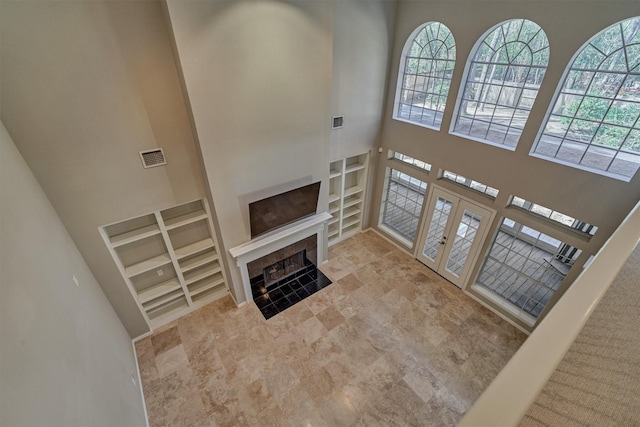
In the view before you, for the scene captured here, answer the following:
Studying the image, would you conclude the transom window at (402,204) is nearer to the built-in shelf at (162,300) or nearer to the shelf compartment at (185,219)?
the shelf compartment at (185,219)

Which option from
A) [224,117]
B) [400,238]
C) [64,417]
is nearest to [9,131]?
[224,117]

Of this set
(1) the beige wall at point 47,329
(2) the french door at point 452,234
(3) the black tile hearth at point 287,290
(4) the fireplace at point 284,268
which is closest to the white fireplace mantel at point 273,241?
(3) the black tile hearth at point 287,290

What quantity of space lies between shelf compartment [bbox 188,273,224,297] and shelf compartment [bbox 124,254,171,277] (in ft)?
2.66

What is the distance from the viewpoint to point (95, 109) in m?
2.91

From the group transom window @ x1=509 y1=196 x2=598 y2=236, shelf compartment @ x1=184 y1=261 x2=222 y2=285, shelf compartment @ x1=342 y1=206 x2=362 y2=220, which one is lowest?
shelf compartment @ x1=184 y1=261 x2=222 y2=285

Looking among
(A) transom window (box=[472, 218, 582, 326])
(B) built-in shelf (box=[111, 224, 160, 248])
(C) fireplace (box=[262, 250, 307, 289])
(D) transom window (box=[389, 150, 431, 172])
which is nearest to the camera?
(B) built-in shelf (box=[111, 224, 160, 248])

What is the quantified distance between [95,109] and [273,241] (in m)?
2.74

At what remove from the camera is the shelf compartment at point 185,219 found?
402 cm

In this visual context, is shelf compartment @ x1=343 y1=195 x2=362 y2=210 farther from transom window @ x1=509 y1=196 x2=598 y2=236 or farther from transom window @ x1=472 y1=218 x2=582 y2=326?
transom window @ x1=509 y1=196 x2=598 y2=236

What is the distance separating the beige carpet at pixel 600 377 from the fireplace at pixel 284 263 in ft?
13.1

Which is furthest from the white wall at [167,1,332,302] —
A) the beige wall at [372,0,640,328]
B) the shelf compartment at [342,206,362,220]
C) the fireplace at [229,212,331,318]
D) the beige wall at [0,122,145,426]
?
the shelf compartment at [342,206,362,220]

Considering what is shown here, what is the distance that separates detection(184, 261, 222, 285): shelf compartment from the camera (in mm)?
4585

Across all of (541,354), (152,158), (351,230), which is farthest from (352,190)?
(541,354)

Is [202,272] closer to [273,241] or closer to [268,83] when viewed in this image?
[273,241]
